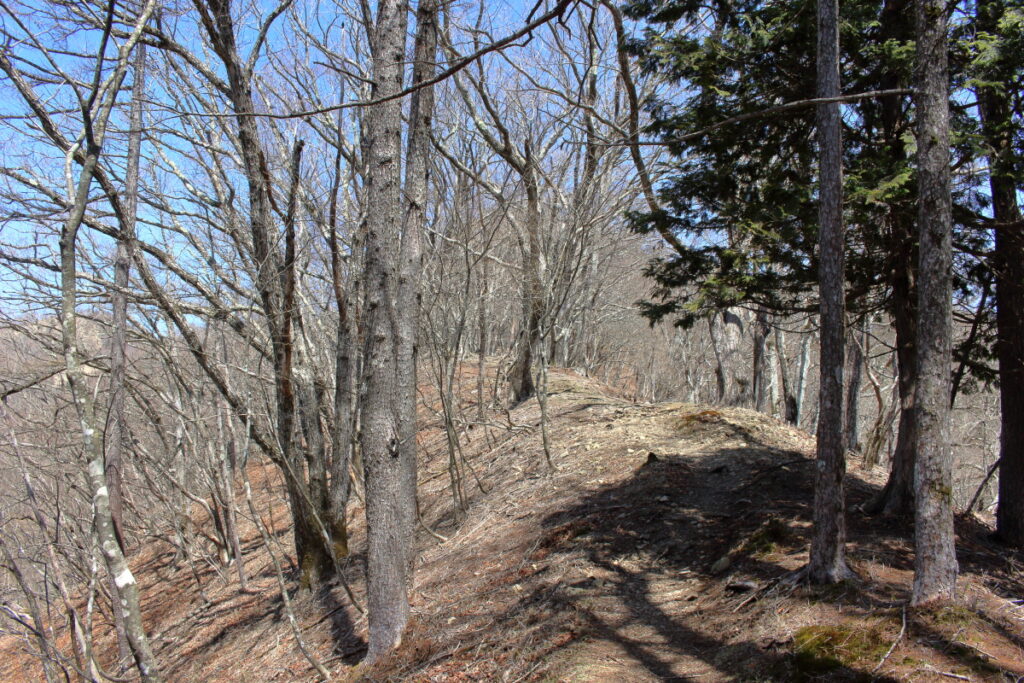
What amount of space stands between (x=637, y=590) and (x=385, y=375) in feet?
9.15

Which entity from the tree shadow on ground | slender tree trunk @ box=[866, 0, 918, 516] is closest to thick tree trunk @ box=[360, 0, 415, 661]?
the tree shadow on ground

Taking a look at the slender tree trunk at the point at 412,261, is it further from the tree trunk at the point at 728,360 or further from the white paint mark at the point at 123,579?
the tree trunk at the point at 728,360

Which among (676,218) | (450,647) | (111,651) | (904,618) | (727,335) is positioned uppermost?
(676,218)

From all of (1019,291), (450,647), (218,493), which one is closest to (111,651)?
(218,493)

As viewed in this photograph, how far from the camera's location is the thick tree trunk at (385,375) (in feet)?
18.5

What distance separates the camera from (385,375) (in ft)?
18.8

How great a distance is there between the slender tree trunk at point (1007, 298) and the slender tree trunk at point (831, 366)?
5.67 ft

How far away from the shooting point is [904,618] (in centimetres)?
417

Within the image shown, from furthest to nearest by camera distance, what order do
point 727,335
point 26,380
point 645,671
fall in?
point 727,335
point 26,380
point 645,671

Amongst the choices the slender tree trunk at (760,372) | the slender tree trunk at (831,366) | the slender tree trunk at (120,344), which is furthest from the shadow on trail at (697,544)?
the slender tree trunk at (760,372)

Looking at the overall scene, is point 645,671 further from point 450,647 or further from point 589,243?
point 589,243

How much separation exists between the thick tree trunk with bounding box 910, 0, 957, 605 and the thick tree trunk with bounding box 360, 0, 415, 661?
3.75 m

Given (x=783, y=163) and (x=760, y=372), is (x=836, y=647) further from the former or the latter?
(x=760, y=372)

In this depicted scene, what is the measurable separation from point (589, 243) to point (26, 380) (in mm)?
7024
